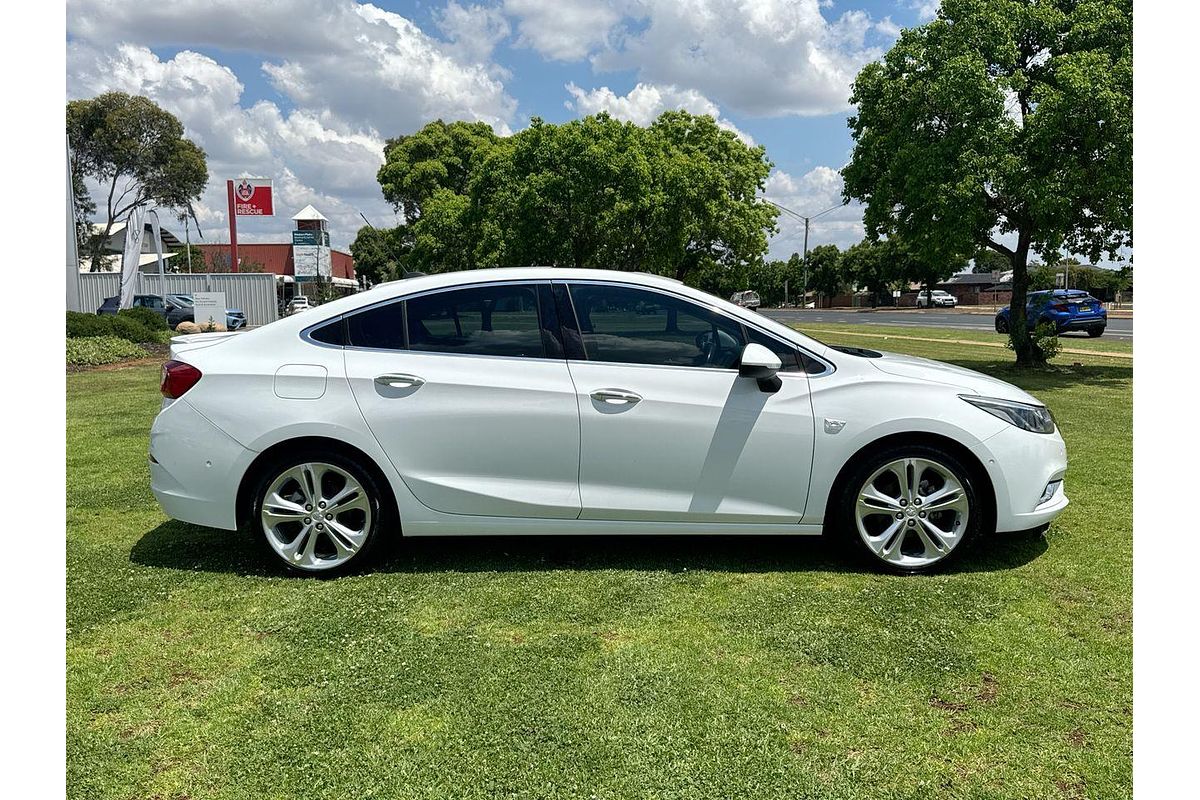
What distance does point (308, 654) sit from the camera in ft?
12.1

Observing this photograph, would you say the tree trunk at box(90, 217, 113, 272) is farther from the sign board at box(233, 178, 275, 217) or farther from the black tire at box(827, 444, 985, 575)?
the black tire at box(827, 444, 985, 575)

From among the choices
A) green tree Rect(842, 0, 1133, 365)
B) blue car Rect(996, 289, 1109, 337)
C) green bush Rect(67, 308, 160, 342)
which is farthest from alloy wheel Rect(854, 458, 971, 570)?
blue car Rect(996, 289, 1109, 337)

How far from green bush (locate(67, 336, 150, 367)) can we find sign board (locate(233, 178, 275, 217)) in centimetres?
4079

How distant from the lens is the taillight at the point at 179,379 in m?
4.57

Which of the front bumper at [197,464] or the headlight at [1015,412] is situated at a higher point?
the headlight at [1015,412]

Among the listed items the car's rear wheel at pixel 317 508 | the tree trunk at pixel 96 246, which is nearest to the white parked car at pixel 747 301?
the car's rear wheel at pixel 317 508

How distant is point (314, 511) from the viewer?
457cm

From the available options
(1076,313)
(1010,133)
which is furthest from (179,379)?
(1076,313)

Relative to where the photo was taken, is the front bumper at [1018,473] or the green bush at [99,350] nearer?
the front bumper at [1018,473]

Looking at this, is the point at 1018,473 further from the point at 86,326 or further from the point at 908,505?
the point at 86,326

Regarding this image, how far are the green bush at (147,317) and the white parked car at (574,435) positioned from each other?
888 inches

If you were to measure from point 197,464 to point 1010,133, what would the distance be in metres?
13.8

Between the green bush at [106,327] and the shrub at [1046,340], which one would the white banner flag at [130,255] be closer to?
the green bush at [106,327]

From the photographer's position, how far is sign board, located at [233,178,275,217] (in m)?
57.9
